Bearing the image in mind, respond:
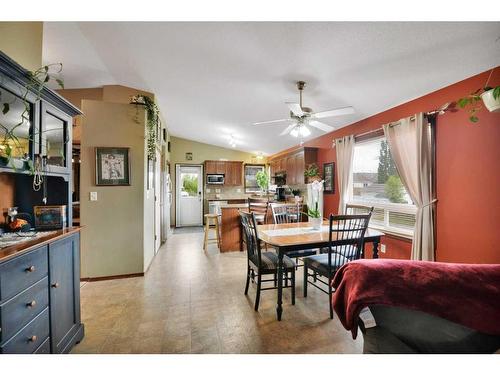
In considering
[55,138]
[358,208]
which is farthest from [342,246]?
[55,138]

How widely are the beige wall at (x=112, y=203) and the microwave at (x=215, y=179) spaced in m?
3.92

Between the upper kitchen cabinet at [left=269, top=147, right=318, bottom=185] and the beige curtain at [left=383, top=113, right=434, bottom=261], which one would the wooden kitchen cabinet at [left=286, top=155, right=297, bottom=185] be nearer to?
the upper kitchen cabinet at [left=269, top=147, right=318, bottom=185]

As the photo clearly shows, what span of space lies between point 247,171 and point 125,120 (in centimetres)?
488

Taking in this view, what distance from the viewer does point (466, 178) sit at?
2.28 m

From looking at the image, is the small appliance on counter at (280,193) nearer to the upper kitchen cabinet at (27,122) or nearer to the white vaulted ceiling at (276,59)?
the white vaulted ceiling at (276,59)

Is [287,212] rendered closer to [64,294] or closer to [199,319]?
[199,319]

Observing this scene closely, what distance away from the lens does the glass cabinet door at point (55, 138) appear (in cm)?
164

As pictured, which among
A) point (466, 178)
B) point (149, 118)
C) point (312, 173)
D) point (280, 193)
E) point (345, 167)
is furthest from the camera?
point (280, 193)

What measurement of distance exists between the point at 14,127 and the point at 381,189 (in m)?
4.06

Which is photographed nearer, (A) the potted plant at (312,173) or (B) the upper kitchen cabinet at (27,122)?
(B) the upper kitchen cabinet at (27,122)

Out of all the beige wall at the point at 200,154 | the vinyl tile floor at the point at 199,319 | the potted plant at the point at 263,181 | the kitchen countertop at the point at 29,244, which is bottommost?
the vinyl tile floor at the point at 199,319

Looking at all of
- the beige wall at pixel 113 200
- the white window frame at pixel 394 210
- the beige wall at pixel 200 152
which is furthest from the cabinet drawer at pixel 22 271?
the beige wall at pixel 200 152
